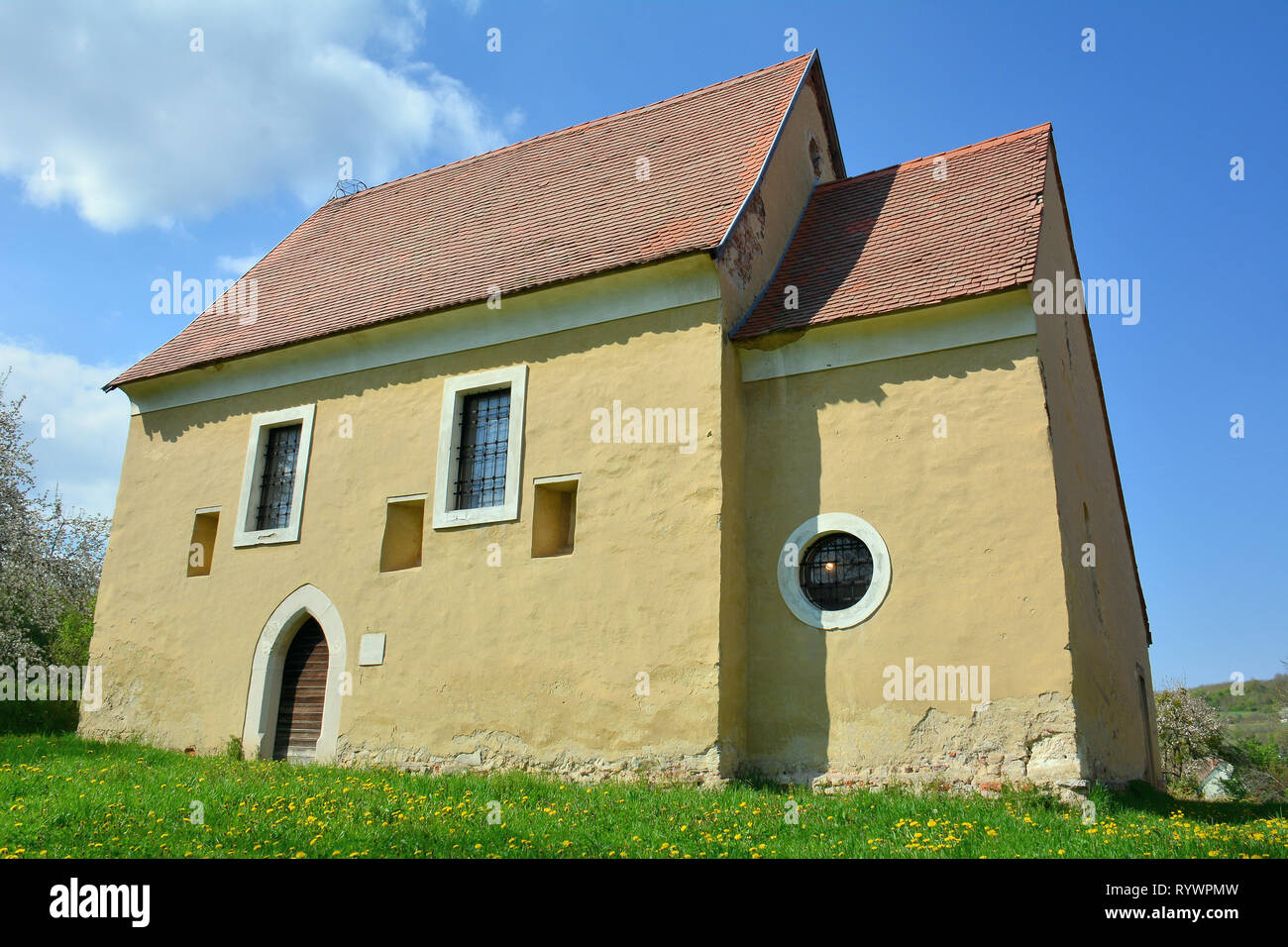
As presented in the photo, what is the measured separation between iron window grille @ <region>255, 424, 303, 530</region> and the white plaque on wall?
2.68m

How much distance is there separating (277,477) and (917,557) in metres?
9.53

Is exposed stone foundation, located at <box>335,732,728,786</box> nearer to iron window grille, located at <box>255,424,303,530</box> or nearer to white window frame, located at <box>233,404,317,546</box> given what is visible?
white window frame, located at <box>233,404,317,546</box>

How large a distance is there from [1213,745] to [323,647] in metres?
28.9

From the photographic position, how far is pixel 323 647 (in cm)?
1290

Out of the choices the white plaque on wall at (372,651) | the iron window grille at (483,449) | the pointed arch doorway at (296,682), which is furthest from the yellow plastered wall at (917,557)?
the pointed arch doorway at (296,682)

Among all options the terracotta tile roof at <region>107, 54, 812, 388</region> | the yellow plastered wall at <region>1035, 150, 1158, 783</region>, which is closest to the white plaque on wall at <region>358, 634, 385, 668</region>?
the terracotta tile roof at <region>107, 54, 812, 388</region>

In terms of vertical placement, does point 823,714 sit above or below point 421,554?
below

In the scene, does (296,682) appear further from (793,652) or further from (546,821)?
(793,652)

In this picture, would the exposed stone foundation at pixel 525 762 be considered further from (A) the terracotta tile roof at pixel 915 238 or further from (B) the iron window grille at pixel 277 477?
(A) the terracotta tile roof at pixel 915 238

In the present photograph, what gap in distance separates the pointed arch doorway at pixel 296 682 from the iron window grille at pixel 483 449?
2516 millimetres

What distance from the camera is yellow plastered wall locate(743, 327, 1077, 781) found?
947cm

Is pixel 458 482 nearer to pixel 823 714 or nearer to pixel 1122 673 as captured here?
pixel 823 714

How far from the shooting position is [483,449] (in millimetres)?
12500
